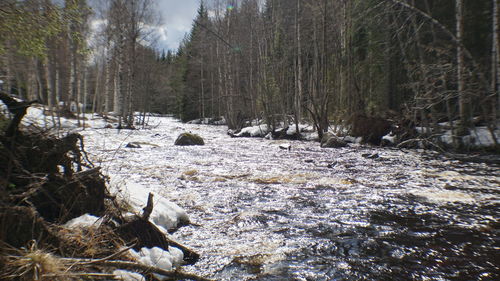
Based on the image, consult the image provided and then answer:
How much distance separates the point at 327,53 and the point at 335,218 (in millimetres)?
14761

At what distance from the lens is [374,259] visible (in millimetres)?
3072

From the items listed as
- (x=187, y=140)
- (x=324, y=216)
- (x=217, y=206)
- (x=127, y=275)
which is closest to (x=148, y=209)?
(x=127, y=275)

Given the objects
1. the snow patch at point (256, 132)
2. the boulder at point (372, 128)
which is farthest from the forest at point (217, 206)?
the snow patch at point (256, 132)

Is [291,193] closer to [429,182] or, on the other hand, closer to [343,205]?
[343,205]

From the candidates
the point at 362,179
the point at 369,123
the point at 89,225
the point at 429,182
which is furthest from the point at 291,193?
the point at 369,123

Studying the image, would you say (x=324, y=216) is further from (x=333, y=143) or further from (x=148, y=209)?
(x=333, y=143)

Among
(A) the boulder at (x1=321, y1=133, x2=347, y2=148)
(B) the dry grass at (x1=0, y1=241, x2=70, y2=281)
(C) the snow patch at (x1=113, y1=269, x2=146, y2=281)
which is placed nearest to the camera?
(B) the dry grass at (x1=0, y1=241, x2=70, y2=281)

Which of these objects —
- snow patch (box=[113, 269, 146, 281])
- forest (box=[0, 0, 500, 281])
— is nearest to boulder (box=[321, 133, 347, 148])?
forest (box=[0, 0, 500, 281])

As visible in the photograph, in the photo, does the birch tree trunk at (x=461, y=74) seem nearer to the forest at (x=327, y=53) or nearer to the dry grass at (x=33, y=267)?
the forest at (x=327, y=53)

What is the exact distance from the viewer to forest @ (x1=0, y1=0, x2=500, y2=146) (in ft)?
16.9

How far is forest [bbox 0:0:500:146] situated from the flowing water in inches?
83.4

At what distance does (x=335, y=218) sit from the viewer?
4.25 m

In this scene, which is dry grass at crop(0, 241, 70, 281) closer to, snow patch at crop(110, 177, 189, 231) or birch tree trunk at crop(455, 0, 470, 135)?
snow patch at crop(110, 177, 189, 231)

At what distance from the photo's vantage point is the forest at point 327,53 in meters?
5.14
